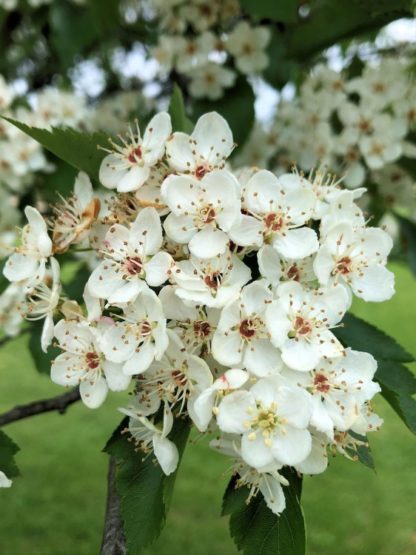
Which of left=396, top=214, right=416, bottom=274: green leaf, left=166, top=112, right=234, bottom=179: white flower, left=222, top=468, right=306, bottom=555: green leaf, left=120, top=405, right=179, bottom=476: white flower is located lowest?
left=222, top=468, right=306, bottom=555: green leaf

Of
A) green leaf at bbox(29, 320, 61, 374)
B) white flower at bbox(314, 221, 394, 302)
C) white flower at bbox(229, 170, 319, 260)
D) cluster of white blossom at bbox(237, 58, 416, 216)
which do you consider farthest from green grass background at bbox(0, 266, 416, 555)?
white flower at bbox(229, 170, 319, 260)

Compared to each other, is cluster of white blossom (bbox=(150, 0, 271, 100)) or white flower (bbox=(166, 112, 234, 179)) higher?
cluster of white blossom (bbox=(150, 0, 271, 100))

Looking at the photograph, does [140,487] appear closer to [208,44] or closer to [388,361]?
[388,361]

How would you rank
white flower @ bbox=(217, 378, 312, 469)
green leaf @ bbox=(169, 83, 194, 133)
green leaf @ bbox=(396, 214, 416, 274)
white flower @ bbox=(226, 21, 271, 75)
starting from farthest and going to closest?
green leaf @ bbox=(396, 214, 416, 274) → white flower @ bbox=(226, 21, 271, 75) → green leaf @ bbox=(169, 83, 194, 133) → white flower @ bbox=(217, 378, 312, 469)

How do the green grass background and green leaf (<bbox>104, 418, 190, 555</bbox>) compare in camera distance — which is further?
the green grass background

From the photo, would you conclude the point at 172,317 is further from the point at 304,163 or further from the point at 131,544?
the point at 304,163

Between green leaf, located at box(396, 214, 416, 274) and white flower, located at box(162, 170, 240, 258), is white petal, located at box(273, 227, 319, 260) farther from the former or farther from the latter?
green leaf, located at box(396, 214, 416, 274)

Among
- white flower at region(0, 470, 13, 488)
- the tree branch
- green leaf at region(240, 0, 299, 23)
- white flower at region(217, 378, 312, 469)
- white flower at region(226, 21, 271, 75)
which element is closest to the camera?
white flower at region(217, 378, 312, 469)

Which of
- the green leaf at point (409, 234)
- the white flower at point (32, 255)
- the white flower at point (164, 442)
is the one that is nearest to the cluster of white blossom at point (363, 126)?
the green leaf at point (409, 234)

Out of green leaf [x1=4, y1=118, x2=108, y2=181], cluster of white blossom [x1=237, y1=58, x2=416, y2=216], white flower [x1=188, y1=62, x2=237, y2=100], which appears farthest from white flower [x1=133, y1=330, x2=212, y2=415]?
white flower [x1=188, y1=62, x2=237, y2=100]
